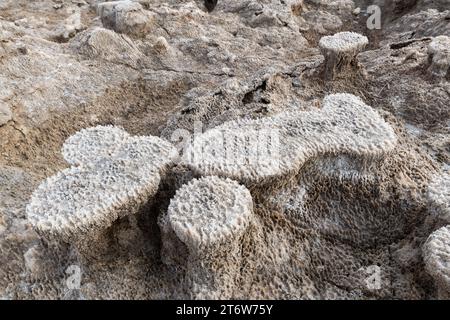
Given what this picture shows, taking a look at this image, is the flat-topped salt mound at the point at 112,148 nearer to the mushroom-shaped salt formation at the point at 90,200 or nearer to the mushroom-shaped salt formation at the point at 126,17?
the mushroom-shaped salt formation at the point at 90,200

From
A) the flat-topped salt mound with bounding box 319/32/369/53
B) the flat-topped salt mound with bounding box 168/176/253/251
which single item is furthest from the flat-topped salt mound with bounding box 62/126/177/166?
the flat-topped salt mound with bounding box 319/32/369/53

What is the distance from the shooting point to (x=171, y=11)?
16.0ft

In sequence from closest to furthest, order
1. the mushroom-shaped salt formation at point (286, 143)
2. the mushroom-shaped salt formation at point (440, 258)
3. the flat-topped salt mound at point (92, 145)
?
the mushroom-shaped salt formation at point (440, 258), the mushroom-shaped salt formation at point (286, 143), the flat-topped salt mound at point (92, 145)

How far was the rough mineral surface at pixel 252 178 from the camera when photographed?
194 centimetres

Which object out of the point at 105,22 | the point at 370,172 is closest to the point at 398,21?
the point at 105,22

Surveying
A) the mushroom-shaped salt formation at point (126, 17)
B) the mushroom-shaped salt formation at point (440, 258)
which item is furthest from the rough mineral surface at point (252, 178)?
the mushroom-shaped salt formation at point (126, 17)

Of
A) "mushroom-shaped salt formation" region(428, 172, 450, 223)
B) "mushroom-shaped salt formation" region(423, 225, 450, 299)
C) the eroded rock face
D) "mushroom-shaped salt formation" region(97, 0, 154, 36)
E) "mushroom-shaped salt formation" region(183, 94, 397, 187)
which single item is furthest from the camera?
"mushroom-shaped salt formation" region(97, 0, 154, 36)

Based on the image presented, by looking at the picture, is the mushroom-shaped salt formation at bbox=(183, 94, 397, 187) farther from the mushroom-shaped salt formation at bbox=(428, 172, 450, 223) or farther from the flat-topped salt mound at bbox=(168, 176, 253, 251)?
the mushroom-shaped salt formation at bbox=(428, 172, 450, 223)

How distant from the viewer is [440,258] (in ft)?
5.69

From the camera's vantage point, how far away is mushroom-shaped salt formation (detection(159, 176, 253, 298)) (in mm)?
1738

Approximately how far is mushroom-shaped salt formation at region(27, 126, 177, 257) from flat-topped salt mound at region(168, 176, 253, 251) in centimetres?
23

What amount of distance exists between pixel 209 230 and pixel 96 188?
1.85 feet

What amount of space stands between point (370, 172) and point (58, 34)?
3.60 metres

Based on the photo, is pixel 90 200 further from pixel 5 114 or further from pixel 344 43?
pixel 344 43
